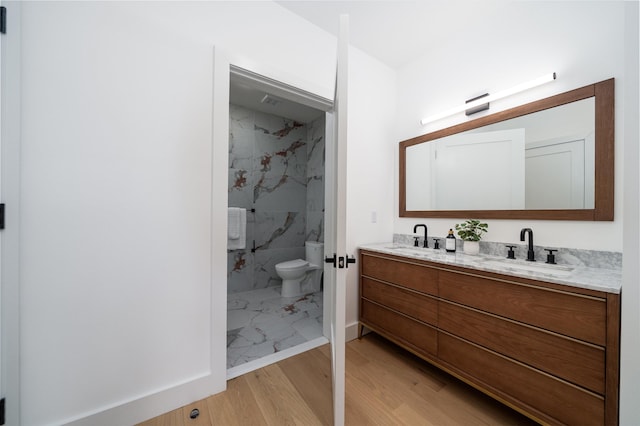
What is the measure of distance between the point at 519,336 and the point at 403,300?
65 cm

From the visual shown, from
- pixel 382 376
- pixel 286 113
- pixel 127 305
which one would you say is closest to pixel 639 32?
pixel 382 376

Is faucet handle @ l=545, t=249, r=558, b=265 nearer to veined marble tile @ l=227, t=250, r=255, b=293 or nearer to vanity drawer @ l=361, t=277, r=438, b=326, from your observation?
vanity drawer @ l=361, t=277, r=438, b=326

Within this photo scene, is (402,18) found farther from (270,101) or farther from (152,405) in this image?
(152,405)

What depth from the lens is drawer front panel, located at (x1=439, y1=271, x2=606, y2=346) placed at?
2.96 ft

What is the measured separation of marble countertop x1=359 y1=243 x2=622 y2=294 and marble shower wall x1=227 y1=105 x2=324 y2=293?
2248 millimetres

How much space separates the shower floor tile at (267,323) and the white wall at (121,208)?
473 millimetres

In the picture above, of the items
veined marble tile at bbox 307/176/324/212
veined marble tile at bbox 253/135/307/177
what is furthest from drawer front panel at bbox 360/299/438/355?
veined marble tile at bbox 253/135/307/177

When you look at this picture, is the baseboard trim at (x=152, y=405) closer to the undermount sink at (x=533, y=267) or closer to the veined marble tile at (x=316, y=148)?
the undermount sink at (x=533, y=267)

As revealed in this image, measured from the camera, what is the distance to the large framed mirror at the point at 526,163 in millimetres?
1226

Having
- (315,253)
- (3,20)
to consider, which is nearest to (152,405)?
(3,20)

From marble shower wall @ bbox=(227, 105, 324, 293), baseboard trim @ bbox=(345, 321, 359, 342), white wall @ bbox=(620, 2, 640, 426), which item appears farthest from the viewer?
marble shower wall @ bbox=(227, 105, 324, 293)

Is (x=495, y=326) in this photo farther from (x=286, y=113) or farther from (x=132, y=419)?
(x=286, y=113)

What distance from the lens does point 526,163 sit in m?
1.50

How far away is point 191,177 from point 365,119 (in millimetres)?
1562
